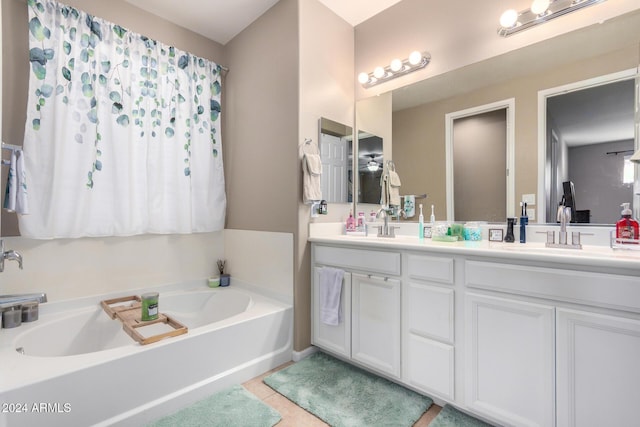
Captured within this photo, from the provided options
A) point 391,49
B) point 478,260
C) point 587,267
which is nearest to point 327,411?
point 478,260

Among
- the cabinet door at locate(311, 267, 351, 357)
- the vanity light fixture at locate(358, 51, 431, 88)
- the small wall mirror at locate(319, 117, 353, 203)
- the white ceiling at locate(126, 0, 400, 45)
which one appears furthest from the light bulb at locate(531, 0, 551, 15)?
the cabinet door at locate(311, 267, 351, 357)

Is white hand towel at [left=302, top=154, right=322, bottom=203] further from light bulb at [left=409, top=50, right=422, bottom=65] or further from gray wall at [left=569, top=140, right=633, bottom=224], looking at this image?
gray wall at [left=569, top=140, right=633, bottom=224]

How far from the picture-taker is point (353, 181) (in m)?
2.61

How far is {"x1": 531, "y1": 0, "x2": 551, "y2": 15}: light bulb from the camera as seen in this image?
163 cm

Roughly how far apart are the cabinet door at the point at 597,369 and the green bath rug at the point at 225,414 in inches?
52.1

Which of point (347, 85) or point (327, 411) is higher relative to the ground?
point (347, 85)

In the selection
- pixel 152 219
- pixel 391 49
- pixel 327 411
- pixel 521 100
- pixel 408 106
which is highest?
pixel 391 49

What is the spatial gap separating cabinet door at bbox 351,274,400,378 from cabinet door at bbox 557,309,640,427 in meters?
→ 0.75

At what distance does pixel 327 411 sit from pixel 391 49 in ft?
8.44

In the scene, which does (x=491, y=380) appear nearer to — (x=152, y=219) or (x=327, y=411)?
(x=327, y=411)

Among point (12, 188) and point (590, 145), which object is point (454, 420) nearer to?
point (590, 145)

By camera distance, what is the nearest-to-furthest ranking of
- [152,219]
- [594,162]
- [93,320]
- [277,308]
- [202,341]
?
[594,162], [202,341], [93,320], [277,308], [152,219]

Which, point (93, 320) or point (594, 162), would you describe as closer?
point (594, 162)

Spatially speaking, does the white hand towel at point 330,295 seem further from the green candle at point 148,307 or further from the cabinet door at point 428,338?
the green candle at point 148,307
